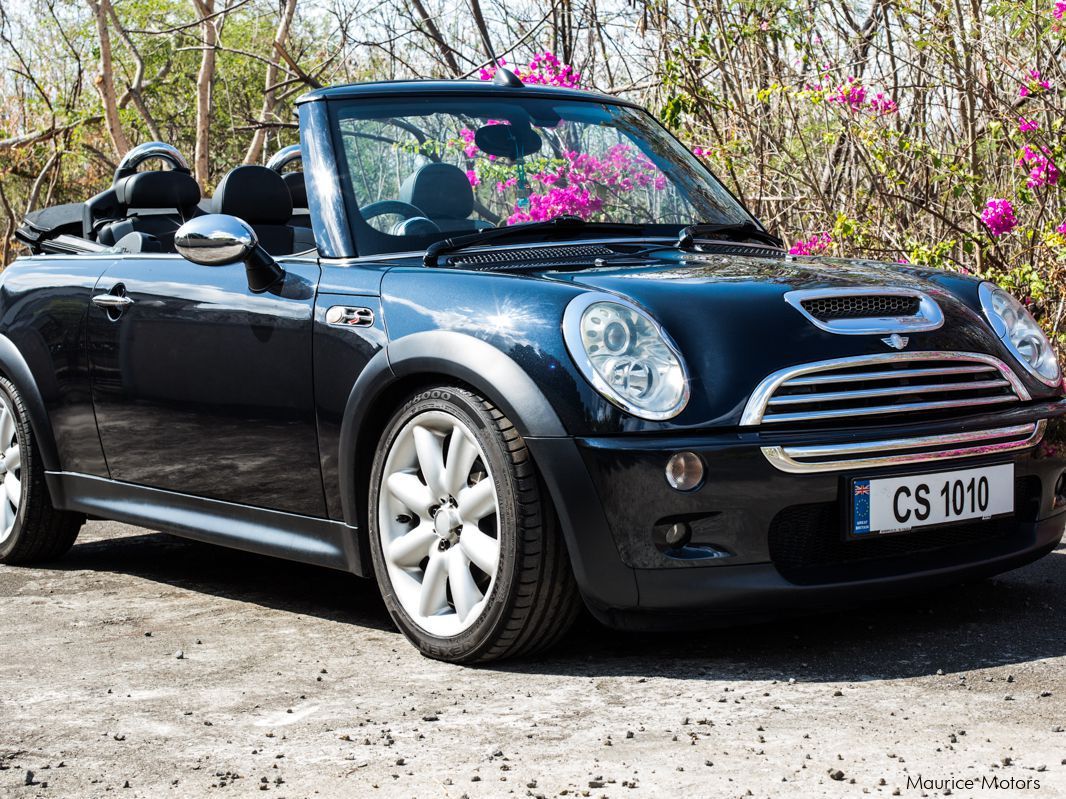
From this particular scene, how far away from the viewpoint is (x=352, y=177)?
448 centimetres

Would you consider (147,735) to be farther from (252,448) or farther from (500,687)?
(252,448)

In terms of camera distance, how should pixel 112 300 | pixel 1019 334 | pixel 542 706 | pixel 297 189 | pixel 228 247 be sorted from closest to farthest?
1. pixel 542 706
2. pixel 1019 334
3. pixel 228 247
4. pixel 112 300
5. pixel 297 189

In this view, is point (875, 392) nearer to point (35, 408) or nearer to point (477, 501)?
point (477, 501)

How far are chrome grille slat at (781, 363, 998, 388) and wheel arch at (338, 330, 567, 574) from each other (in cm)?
58

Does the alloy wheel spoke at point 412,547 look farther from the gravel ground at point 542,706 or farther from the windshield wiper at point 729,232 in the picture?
the windshield wiper at point 729,232

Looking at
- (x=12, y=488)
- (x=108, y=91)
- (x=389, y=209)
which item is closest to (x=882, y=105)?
(x=389, y=209)

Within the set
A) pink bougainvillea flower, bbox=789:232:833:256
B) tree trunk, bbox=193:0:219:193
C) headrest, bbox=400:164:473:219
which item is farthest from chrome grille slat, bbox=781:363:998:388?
tree trunk, bbox=193:0:219:193

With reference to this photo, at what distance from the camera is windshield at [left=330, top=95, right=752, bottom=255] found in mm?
4457

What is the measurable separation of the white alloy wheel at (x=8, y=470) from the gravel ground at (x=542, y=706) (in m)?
0.88

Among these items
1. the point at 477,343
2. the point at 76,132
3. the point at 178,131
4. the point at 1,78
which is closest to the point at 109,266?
the point at 477,343

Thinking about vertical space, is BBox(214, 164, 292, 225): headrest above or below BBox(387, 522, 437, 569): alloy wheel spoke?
above

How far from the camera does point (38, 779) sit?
3.09 metres

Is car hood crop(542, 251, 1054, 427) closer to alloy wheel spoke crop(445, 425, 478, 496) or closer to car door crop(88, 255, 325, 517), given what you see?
alloy wheel spoke crop(445, 425, 478, 496)

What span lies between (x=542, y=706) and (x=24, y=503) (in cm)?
281
